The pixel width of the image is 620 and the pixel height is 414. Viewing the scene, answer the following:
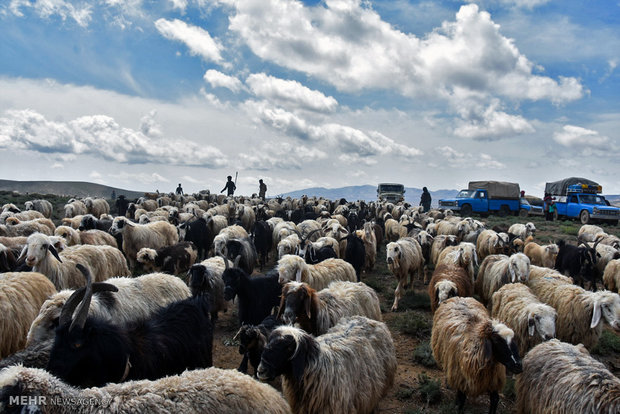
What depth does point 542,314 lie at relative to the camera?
5.72 metres

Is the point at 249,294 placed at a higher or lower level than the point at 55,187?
lower

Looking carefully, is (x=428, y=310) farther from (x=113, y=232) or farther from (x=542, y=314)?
(x=113, y=232)

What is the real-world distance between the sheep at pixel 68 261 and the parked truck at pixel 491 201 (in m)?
27.7

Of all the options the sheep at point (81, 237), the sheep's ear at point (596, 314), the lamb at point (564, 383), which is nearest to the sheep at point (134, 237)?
the sheep at point (81, 237)

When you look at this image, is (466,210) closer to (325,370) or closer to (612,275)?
(612,275)

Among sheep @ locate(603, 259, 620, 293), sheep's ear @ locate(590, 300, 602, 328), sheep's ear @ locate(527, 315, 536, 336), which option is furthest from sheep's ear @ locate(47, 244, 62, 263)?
sheep @ locate(603, 259, 620, 293)

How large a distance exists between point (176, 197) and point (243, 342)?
25611 mm

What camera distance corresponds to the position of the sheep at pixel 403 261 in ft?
35.1

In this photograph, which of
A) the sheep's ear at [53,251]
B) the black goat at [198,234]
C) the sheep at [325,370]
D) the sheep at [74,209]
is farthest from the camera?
the sheep at [74,209]

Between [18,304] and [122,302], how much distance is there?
1.33 m

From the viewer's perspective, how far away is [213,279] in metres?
8.04

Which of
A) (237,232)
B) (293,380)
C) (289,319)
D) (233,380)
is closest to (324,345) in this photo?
(293,380)

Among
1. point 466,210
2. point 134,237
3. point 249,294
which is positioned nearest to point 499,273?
point 249,294

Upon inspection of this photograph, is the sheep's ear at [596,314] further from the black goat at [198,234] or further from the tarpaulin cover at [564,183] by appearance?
the tarpaulin cover at [564,183]
